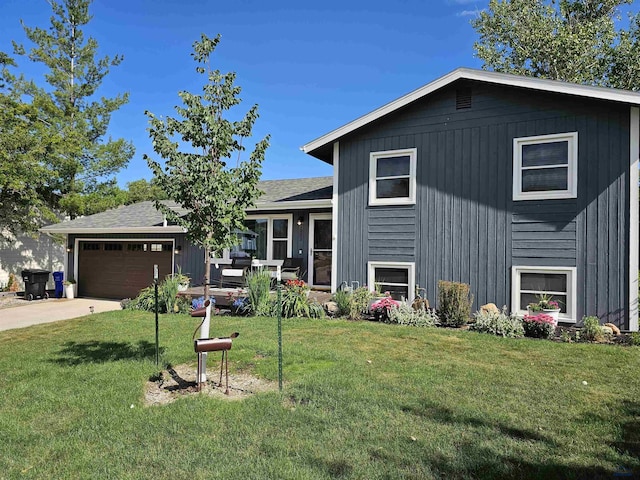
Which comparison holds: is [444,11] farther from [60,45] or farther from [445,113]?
[60,45]

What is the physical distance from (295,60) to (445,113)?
355 inches

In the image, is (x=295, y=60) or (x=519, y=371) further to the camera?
(x=295, y=60)

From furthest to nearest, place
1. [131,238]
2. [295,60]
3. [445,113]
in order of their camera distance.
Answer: [295,60]
[131,238]
[445,113]

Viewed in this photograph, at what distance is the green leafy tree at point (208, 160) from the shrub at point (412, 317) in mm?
4688

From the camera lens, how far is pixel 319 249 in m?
11.8

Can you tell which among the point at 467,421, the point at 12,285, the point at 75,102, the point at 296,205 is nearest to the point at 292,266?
the point at 296,205

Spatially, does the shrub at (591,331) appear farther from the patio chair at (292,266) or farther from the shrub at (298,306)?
the patio chair at (292,266)

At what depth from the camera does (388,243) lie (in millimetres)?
10023

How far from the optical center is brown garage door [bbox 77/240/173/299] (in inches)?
572

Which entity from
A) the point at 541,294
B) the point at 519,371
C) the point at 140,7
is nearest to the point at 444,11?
the point at 140,7

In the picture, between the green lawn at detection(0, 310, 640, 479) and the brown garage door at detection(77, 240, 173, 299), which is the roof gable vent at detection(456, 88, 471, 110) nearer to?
the green lawn at detection(0, 310, 640, 479)

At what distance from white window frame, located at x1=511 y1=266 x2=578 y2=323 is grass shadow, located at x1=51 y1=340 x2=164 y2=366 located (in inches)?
278

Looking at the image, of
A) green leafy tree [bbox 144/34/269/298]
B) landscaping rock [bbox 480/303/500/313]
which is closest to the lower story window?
landscaping rock [bbox 480/303/500/313]

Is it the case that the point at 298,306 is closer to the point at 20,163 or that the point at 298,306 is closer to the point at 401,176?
the point at 401,176
